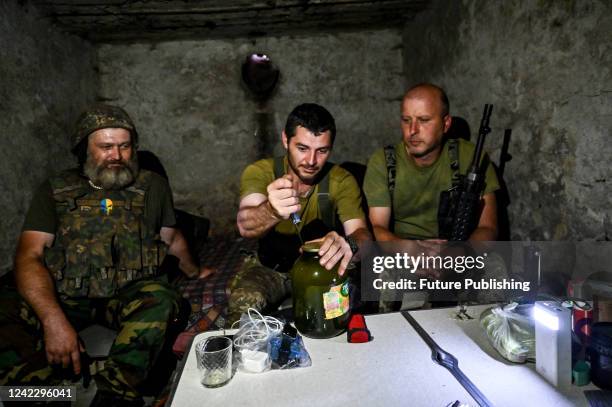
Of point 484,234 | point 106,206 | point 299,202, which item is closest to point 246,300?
point 299,202

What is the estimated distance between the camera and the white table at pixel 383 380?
3.65ft

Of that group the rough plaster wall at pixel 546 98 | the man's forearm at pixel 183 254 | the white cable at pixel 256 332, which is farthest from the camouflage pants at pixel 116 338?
the rough plaster wall at pixel 546 98

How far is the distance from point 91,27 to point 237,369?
4239 millimetres

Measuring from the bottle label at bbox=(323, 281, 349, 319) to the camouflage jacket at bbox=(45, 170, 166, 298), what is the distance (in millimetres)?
1666

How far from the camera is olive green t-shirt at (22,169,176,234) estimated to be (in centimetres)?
254

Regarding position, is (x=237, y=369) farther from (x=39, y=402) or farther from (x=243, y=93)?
(x=243, y=93)

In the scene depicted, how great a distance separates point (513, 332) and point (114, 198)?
2.55 meters

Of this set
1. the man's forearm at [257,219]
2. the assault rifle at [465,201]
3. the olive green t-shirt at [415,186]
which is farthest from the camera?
the olive green t-shirt at [415,186]


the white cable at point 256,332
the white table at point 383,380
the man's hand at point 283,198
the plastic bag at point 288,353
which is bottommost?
the white table at point 383,380

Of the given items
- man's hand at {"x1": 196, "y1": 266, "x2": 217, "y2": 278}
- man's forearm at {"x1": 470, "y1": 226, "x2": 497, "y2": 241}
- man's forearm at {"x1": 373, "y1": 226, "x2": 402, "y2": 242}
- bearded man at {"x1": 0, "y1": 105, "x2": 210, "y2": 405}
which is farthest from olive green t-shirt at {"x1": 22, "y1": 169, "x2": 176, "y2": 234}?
man's forearm at {"x1": 470, "y1": 226, "x2": 497, "y2": 241}

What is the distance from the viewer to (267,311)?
2.47 metres

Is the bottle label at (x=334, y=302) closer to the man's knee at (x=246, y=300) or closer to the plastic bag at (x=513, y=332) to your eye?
the plastic bag at (x=513, y=332)

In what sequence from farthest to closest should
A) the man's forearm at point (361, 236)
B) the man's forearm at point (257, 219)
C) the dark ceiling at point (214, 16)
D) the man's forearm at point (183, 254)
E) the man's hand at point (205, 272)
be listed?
the dark ceiling at point (214, 16) → the man's hand at point (205, 272) → the man's forearm at point (183, 254) → the man's forearm at point (361, 236) → the man's forearm at point (257, 219)

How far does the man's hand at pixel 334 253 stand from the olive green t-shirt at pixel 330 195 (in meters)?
1.08
